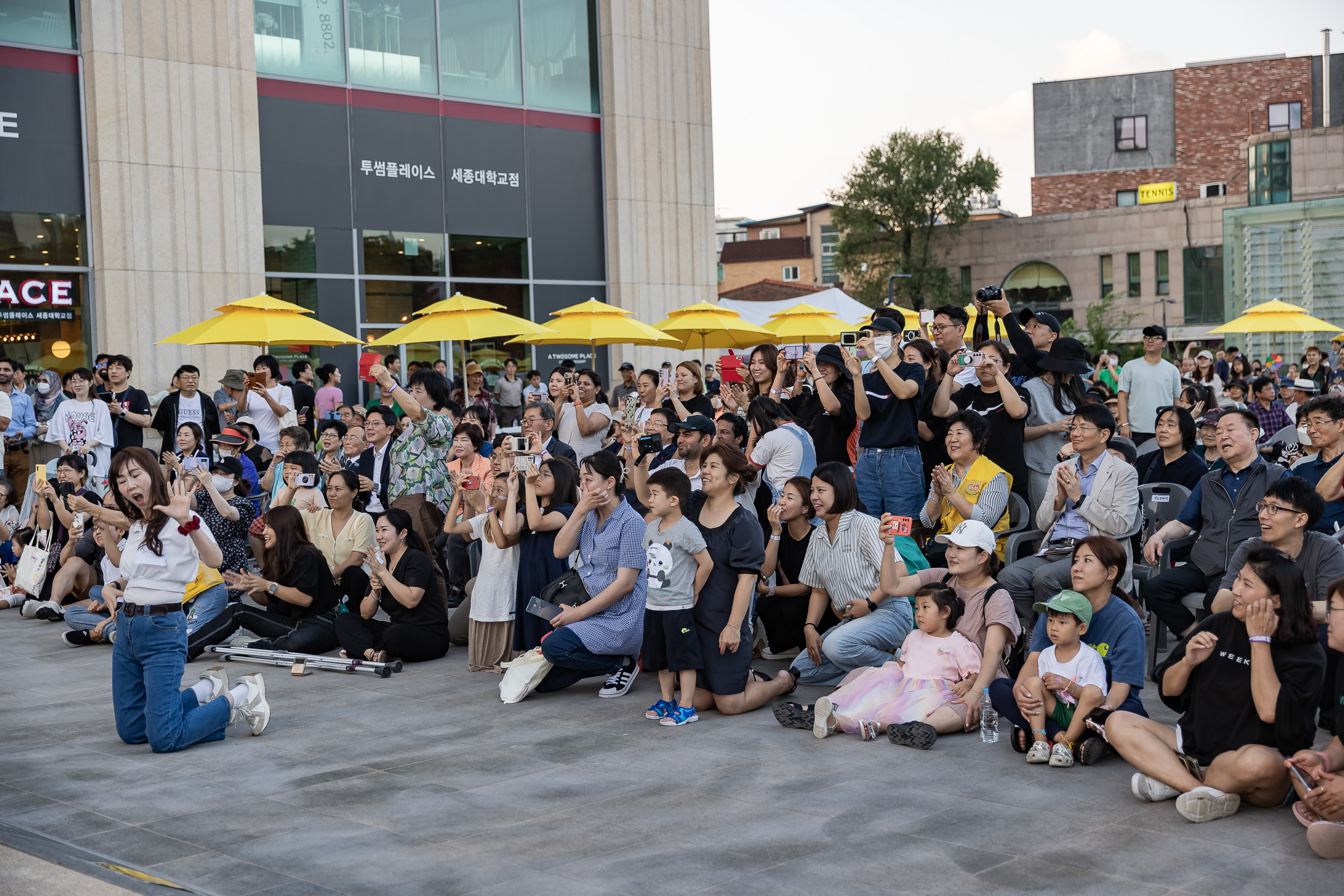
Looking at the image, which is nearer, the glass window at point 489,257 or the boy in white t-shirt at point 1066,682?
the boy in white t-shirt at point 1066,682

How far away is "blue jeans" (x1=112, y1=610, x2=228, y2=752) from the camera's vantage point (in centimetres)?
659

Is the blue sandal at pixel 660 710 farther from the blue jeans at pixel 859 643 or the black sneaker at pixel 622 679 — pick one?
the blue jeans at pixel 859 643

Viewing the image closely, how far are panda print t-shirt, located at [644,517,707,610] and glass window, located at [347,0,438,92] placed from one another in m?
14.0

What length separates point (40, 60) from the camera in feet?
53.2

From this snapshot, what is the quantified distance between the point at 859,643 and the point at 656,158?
15.7 m

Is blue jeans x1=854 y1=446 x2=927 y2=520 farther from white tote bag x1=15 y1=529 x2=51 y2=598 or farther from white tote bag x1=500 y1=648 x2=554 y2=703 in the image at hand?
white tote bag x1=15 y1=529 x2=51 y2=598

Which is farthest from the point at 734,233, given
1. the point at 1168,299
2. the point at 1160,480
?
the point at 1160,480

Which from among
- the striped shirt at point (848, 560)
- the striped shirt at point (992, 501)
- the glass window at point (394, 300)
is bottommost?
the striped shirt at point (848, 560)

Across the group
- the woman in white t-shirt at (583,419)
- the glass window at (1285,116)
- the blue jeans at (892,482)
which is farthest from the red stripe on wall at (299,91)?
the glass window at (1285,116)

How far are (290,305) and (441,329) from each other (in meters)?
1.66

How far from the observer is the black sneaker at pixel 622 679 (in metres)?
7.86

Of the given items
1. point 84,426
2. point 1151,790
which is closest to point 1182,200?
point 84,426

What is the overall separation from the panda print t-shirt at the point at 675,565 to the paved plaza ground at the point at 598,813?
70 centimetres

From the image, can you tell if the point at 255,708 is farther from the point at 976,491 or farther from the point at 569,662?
the point at 976,491
